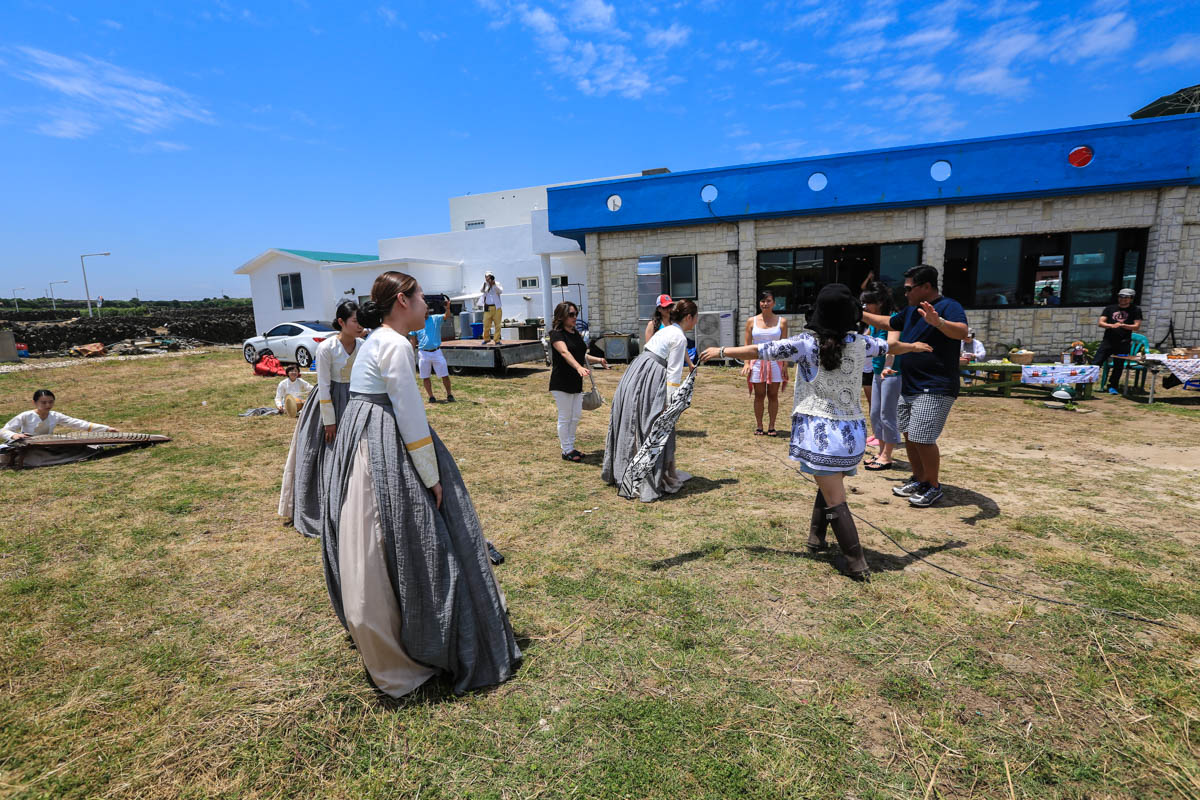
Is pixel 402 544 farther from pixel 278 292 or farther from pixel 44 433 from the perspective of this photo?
pixel 278 292

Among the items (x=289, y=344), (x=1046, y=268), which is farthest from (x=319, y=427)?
(x=289, y=344)

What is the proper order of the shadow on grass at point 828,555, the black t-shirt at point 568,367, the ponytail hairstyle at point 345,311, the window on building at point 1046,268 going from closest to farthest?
the shadow on grass at point 828,555 → the ponytail hairstyle at point 345,311 → the black t-shirt at point 568,367 → the window on building at point 1046,268

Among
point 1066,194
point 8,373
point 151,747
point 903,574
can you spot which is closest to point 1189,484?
point 903,574

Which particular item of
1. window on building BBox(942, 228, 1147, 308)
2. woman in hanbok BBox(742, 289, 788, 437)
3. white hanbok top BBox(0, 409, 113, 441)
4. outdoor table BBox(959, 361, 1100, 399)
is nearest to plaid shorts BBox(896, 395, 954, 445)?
woman in hanbok BBox(742, 289, 788, 437)

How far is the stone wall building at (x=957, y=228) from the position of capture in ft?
40.3

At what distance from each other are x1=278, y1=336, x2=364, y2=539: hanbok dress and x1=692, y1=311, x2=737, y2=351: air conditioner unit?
11406 millimetres

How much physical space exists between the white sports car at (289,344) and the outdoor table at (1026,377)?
56.3 feet

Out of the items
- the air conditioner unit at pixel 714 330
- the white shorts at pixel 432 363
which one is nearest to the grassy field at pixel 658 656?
the white shorts at pixel 432 363

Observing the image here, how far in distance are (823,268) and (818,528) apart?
1216 centimetres

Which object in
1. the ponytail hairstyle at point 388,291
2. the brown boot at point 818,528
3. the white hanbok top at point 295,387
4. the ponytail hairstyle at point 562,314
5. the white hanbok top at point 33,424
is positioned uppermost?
the ponytail hairstyle at point 388,291

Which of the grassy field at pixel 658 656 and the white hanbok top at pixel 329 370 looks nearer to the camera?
the grassy field at pixel 658 656

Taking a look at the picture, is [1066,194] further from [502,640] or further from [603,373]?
[502,640]

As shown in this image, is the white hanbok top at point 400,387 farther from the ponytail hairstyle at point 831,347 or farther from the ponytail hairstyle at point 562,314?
the ponytail hairstyle at point 562,314

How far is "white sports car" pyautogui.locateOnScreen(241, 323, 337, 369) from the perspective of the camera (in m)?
18.3
